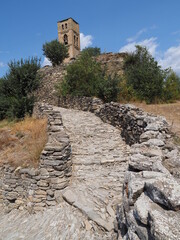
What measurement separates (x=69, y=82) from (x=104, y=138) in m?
7.94

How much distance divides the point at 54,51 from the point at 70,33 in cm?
1828

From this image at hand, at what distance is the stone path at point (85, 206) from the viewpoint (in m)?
3.00

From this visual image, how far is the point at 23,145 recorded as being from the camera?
254 inches

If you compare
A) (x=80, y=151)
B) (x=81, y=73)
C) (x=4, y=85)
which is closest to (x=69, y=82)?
(x=81, y=73)

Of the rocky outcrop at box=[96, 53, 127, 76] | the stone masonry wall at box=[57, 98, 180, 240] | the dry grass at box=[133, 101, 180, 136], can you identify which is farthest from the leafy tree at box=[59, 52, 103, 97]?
the stone masonry wall at box=[57, 98, 180, 240]

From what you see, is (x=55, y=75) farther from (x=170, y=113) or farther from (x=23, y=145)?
(x=170, y=113)

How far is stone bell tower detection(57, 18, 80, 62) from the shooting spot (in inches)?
1544

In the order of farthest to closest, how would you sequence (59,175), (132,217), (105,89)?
1. (105,89)
2. (59,175)
3. (132,217)

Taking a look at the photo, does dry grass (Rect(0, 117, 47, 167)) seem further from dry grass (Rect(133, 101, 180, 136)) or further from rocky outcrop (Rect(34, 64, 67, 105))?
rocky outcrop (Rect(34, 64, 67, 105))

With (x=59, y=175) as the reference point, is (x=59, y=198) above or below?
below

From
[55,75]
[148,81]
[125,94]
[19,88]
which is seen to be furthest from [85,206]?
[55,75]

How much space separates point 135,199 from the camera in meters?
1.86

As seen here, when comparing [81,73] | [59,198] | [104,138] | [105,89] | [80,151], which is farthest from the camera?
[81,73]

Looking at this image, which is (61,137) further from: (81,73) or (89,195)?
(81,73)
